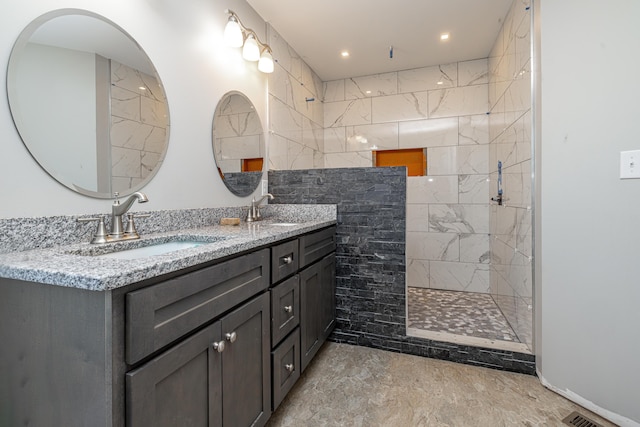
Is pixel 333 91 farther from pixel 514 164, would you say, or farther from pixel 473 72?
pixel 514 164

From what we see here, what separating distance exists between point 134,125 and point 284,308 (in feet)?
3.65

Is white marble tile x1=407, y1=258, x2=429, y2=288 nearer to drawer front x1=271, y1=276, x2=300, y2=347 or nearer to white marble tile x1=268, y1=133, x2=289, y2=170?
white marble tile x1=268, y1=133, x2=289, y2=170

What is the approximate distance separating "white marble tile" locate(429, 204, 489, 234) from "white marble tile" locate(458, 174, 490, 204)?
74 millimetres

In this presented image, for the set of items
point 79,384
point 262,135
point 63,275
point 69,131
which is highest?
point 262,135

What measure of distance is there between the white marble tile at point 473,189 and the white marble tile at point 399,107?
0.87m

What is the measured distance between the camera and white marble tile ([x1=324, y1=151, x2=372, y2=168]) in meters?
3.74

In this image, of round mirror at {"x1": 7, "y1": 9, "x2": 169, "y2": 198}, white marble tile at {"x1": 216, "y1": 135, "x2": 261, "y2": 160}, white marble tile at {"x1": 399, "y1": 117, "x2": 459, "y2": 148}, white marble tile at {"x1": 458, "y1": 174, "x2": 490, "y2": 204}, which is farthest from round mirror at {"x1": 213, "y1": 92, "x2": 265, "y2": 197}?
white marble tile at {"x1": 458, "y1": 174, "x2": 490, "y2": 204}

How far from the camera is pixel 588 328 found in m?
1.55

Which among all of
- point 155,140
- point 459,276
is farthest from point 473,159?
point 155,140

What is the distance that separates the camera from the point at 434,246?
3.48 metres

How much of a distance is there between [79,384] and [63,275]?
258 millimetres

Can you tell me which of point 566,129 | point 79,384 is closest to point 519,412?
point 566,129

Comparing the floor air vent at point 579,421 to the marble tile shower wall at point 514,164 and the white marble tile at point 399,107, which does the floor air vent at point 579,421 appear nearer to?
the marble tile shower wall at point 514,164

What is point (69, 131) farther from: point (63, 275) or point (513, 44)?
point (513, 44)
